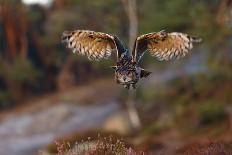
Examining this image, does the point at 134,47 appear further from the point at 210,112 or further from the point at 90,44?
the point at 210,112

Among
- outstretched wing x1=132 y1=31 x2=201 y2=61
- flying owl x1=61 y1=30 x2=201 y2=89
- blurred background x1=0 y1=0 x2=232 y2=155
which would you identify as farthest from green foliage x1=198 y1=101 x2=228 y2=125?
outstretched wing x1=132 y1=31 x2=201 y2=61

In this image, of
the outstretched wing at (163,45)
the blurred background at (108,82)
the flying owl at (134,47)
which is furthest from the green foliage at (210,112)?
the outstretched wing at (163,45)

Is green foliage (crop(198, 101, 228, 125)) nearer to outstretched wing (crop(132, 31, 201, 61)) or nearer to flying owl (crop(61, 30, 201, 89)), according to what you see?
flying owl (crop(61, 30, 201, 89))

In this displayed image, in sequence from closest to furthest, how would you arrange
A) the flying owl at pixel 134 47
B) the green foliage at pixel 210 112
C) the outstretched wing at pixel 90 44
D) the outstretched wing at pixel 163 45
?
the flying owl at pixel 134 47 < the outstretched wing at pixel 163 45 < the outstretched wing at pixel 90 44 < the green foliage at pixel 210 112

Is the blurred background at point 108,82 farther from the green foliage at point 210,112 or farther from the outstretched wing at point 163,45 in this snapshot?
the outstretched wing at point 163,45

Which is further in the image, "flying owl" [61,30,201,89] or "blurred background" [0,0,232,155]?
"blurred background" [0,0,232,155]

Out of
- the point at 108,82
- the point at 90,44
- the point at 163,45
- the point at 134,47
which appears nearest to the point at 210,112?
the point at 108,82

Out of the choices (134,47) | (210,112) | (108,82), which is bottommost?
(108,82)

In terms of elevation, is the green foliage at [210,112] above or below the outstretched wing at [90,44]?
below

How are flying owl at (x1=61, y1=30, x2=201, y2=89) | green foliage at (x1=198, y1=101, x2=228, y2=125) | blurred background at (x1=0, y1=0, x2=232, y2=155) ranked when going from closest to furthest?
flying owl at (x1=61, y1=30, x2=201, y2=89) → blurred background at (x1=0, y1=0, x2=232, y2=155) → green foliage at (x1=198, y1=101, x2=228, y2=125)
